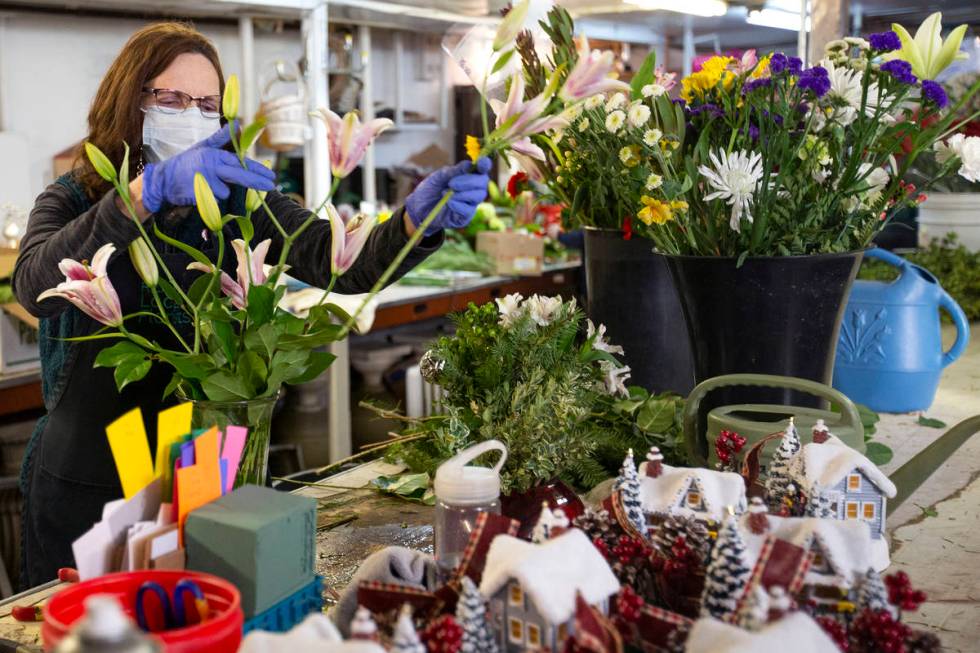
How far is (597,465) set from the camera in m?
1.28

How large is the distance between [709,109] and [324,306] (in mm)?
575

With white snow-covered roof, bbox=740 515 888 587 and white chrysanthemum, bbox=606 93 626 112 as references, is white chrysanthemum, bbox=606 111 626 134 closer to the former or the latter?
white chrysanthemum, bbox=606 93 626 112

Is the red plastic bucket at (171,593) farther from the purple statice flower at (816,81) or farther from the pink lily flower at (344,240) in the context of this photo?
the purple statice flower at (816,81)

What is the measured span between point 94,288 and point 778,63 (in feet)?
2.62

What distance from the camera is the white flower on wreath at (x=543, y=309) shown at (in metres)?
1.29

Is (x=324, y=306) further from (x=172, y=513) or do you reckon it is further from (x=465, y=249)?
(x=465, y=249)

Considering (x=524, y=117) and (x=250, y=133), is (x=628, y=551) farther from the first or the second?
(x=250, y=133)

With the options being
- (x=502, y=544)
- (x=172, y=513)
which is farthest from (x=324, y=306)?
(x=502, y=544)

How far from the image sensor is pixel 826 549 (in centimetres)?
73

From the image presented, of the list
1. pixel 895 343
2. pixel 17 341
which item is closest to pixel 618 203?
pixel 895 343

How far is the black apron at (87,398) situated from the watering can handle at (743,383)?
766mm

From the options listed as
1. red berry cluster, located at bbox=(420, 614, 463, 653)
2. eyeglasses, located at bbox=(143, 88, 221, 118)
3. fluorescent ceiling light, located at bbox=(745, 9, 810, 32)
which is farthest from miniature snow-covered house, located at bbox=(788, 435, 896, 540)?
fluorescent ceiling light, located at bbox=(745, 9, 810, 32)

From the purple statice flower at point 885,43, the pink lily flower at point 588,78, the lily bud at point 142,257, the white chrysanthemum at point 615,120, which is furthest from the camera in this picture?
the white chrysanthemum at point 615,120

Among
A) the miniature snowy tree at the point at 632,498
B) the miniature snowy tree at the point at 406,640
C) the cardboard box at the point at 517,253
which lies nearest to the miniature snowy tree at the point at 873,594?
the miniature snowy tree at the point at 632,498
